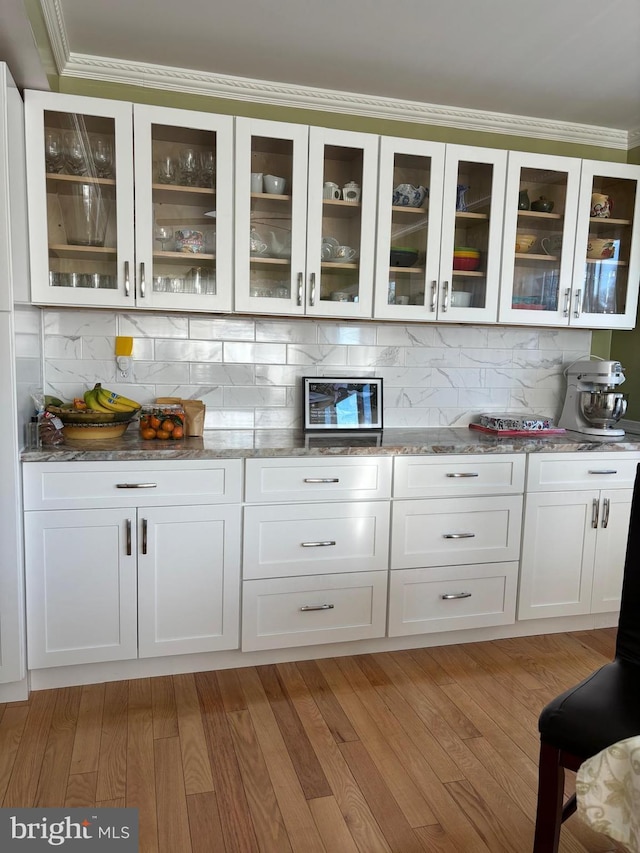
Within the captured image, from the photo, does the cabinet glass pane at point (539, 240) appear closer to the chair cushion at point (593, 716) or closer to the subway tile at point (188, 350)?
the subway tile at point (188, 350)

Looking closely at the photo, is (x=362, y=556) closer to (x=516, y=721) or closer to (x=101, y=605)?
(x=516, y=721)

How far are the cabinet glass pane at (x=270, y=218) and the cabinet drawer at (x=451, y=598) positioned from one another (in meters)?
1.37

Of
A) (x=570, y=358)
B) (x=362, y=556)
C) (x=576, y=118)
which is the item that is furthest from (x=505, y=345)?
(x=362, y=556)

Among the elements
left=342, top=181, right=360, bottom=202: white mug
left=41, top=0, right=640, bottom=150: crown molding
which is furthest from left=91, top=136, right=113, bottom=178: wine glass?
left=342, top=181, right=360, bottom=202: white mug

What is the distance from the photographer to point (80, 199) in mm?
2473

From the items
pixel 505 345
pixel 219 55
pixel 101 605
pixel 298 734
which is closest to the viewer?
pixel 298 734

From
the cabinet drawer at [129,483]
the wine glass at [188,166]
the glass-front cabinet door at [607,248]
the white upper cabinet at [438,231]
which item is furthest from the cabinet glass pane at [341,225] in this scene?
the glass-front cabinet door at [607,248]

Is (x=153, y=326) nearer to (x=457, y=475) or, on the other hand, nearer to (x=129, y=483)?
(x=129, y=483)

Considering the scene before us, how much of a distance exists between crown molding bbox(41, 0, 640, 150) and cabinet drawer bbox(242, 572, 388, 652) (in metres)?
2.19

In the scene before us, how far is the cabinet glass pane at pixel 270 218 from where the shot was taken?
8.62ft

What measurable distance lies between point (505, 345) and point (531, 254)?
1.78 ft

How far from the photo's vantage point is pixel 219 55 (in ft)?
8.55

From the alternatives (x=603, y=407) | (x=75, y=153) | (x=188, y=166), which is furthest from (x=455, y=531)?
(x=75, y=153)

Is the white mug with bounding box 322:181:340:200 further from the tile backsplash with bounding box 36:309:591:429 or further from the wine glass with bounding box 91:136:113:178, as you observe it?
the wine glass with bounding box 91:136:113:178
